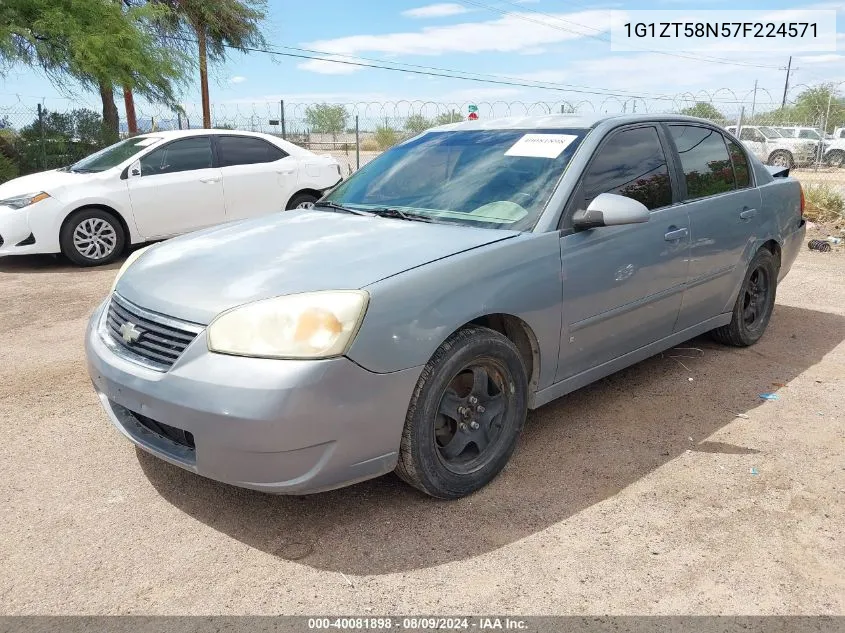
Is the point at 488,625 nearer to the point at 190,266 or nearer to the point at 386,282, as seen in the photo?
the point at 386,282

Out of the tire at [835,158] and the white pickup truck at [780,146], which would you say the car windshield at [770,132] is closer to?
the white pickup truck at [780,146]

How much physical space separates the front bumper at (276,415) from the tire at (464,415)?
3.9 inches

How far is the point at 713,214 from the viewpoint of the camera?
170 inches

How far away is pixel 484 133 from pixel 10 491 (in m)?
2.93

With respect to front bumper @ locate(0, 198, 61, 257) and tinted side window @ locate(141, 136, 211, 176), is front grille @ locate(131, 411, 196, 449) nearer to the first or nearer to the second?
front bumper @ locate(0, 198, 61, 257)

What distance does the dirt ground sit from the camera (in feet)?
7.92

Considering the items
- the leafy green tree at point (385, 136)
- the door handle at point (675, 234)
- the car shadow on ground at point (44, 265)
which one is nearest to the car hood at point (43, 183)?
the car shadow on ground at point (44, 265)

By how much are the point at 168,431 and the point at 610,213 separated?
2.15 metres

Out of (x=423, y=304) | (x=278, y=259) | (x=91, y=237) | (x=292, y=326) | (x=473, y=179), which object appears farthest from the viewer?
(x=91, y=237)

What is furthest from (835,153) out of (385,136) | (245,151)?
(245,151)

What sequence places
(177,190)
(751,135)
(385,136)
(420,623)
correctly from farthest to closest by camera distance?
(385,136) < (751,135) < (177,190) < (420,623)

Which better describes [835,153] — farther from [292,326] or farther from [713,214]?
[292,326]

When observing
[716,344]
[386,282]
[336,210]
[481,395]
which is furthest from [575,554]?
[716,344]

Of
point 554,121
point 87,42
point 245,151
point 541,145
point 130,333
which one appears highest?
point 87,42
